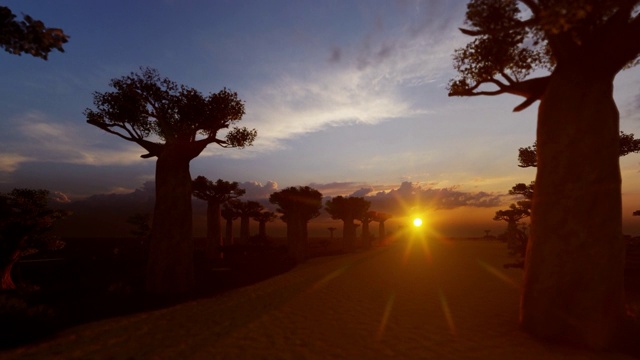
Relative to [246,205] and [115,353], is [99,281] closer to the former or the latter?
[115,353]

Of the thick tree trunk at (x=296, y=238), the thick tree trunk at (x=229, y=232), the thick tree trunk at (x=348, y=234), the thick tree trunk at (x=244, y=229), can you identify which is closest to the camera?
the thick tree trunk at (x=296, y=238)

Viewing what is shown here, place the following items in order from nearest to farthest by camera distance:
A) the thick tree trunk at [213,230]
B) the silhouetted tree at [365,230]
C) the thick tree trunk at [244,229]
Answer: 1. the thick tree trunk at [213,230]
2. the thick tree trunk at [244,229]
3. the silhouetted tree at [365,230]

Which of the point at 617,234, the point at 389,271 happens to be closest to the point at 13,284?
the point at 389,271

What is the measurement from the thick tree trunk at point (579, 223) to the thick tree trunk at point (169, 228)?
38.4ft

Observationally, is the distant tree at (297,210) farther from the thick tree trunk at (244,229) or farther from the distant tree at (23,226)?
the distant tree at (23,226)

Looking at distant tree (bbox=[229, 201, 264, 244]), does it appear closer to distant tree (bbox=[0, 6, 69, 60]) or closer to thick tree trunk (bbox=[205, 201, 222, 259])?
thick tree trunk (bbox=[205, 201, 222, 259])

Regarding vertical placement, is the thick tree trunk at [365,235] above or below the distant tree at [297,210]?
below

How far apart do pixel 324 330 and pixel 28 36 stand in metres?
7.88

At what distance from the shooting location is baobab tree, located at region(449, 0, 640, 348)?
652cm

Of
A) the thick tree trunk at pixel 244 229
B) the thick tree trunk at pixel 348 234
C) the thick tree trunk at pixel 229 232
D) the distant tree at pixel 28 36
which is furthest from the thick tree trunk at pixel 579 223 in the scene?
the thick tree trunk at pixel 348 234

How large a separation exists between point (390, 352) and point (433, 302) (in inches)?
188

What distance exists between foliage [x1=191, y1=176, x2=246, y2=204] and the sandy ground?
62.5 feet

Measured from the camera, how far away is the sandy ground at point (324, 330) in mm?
6848

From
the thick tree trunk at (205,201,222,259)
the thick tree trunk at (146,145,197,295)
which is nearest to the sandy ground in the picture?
the thick tree trunk at (146,145,197,295)
